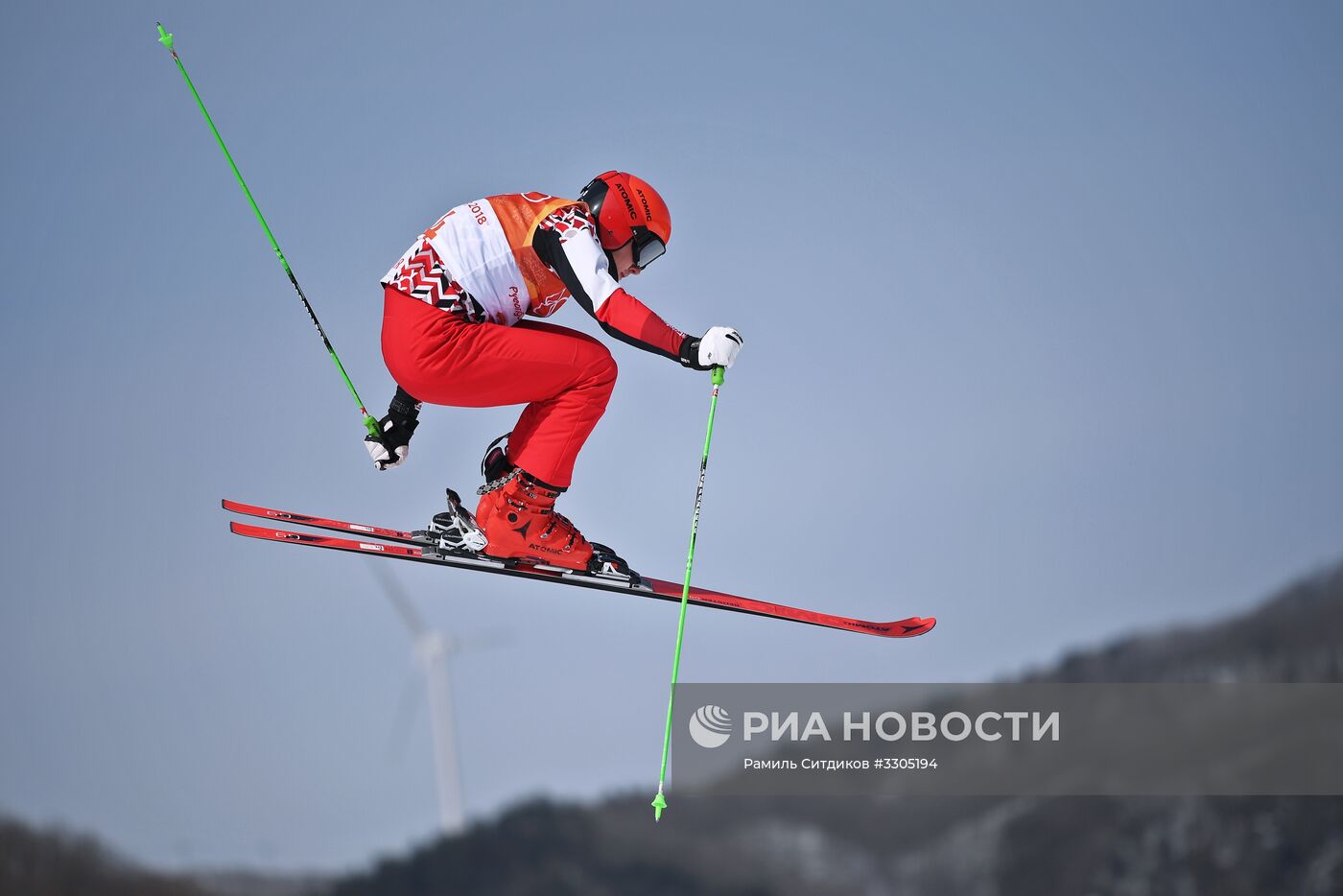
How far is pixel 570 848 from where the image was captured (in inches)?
2422

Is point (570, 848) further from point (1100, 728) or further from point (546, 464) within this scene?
point (546, 464)

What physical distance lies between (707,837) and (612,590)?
148 feet

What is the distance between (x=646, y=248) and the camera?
904cm

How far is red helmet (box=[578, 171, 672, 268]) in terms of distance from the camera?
884 centimetres

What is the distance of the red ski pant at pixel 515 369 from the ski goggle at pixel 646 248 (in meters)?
0.63

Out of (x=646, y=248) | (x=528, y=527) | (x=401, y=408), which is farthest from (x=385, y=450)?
(x=646, y=248)

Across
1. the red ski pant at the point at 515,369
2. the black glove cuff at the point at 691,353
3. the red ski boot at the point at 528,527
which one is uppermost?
the red ski pant at the point at 515,369

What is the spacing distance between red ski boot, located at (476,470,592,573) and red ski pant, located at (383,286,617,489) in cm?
16

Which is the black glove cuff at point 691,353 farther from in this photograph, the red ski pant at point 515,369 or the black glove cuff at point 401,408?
the black glove cuff at point 401,408

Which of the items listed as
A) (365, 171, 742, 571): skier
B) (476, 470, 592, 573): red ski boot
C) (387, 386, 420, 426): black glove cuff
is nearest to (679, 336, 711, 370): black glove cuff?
(365, 171, 742, 571): skier

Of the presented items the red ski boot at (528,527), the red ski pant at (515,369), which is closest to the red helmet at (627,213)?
the red ski pant at (515,369)

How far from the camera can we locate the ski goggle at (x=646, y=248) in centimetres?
895

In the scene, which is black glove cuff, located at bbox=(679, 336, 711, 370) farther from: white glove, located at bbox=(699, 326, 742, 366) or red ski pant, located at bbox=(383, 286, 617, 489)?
red ski pant, located at bbox=(383, 286, 617, 489)

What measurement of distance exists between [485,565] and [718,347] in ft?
8.78
